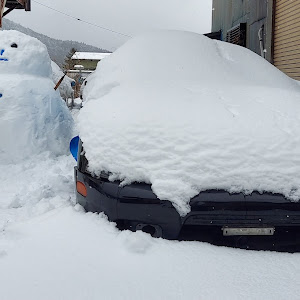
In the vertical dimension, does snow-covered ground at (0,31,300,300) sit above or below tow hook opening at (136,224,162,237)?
below

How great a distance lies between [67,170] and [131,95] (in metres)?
2.75

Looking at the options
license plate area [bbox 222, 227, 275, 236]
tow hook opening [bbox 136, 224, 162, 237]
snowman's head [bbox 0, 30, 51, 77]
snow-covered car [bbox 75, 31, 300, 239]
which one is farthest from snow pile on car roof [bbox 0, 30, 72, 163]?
license plate area [bbox 222, 227, 275, 236]

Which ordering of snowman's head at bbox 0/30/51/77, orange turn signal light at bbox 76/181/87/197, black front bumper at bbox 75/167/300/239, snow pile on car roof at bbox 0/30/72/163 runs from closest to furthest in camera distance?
black front bumper at bbox 75/167/300/239 < orange turn signal light at bbox 76/181/87/197 < snow pile on car roof at bbox 0/30/72/163 < snowman's head at bbox 0/30/51/77

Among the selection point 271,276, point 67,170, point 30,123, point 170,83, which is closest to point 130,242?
point 271,276

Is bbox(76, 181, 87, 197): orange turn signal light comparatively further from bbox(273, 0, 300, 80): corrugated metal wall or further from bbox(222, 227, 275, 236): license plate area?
bbox(273, 0, 300, 80): corrugated metal wall

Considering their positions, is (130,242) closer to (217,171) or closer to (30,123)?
(217,171)

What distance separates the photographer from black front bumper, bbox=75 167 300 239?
6.96 feet

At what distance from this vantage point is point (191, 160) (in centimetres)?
222

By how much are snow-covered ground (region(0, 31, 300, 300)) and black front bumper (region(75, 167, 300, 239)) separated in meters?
0.11

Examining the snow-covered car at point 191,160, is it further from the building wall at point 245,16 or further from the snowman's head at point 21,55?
the building wall at point 245,16

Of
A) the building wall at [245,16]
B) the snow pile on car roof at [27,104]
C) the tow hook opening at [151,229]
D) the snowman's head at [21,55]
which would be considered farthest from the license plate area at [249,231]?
the building wall at [245,16]

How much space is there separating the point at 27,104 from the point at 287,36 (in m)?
6.20

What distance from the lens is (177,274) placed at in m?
1.95

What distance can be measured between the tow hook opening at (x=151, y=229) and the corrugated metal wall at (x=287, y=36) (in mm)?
7002
